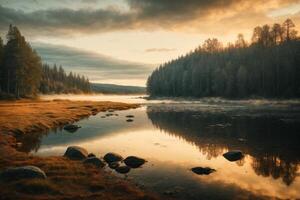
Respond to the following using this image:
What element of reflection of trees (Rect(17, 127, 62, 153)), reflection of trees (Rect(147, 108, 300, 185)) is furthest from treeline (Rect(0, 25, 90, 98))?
reflection of trees (Rect(147, 108, 300, 185))

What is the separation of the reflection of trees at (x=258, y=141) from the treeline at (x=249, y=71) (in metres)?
57.6

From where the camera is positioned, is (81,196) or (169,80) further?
(169,80)

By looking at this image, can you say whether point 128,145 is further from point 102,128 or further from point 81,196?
point 81,196

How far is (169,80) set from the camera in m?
178

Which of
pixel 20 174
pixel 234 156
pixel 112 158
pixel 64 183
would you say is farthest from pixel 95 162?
pixel 234 156

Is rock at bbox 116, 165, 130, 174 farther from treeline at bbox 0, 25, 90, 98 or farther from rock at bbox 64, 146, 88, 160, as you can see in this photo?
treeline at bbox 0, 25, 90, 98

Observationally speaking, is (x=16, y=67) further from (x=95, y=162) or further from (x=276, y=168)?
(x=276, y=168)

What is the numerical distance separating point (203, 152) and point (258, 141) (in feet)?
30.6

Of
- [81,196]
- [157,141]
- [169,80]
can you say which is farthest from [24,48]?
[169,80]

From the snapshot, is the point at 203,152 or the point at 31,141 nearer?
the point at 203,152

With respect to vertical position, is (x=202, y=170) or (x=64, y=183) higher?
(x=64, y=183)

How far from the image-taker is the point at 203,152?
2998 cm

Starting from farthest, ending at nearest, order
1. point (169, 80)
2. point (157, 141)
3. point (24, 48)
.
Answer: point (169, 80), point (24, 48), point (157, 141)

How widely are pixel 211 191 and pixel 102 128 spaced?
30.4 metres
